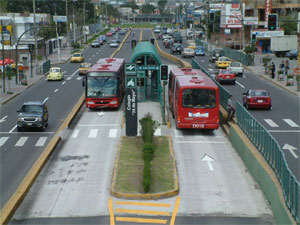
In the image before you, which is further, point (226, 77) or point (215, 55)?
point (215, 55)

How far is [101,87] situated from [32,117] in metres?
7.43

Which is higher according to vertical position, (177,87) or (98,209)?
(177,87)

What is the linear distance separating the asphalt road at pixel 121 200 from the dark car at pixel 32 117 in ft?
8.49

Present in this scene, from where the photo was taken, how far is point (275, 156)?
64.7 feet

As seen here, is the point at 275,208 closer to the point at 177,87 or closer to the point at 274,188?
the point at 274,188

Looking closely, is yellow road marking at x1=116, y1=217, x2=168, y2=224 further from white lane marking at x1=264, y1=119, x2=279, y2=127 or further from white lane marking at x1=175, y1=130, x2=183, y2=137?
white lane marking at x1=264, y1=119, x2=279, y2=127

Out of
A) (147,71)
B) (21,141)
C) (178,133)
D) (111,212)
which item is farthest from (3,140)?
(147,71)

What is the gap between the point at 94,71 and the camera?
3909cm

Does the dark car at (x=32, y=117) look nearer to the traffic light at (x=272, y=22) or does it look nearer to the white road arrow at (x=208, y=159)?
the white road arrow at (x=208, y=159)

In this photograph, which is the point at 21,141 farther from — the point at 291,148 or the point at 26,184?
the point at 291,148

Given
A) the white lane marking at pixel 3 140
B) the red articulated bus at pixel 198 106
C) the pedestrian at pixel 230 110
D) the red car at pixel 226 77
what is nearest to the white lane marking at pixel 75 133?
the white lane marking at pixel 3 140

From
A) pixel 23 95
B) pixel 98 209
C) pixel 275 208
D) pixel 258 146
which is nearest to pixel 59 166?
pixel 98 209

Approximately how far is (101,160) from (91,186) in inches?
160

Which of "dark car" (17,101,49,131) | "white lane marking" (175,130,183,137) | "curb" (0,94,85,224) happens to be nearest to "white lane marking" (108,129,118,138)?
"curb" (0,94,85,224)
